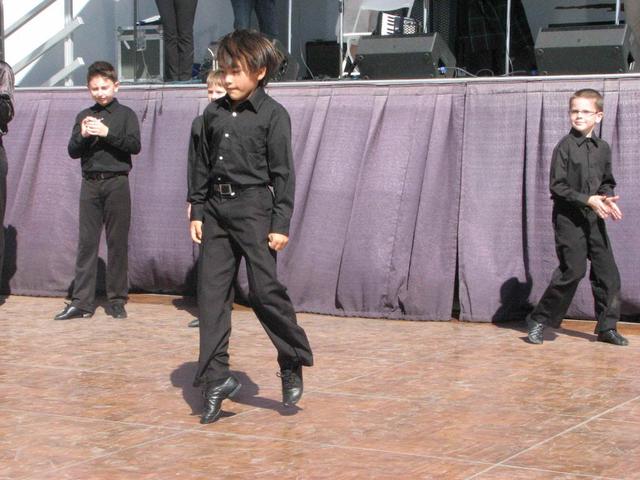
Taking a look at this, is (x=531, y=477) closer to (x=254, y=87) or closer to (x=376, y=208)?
(x=254, y=87)

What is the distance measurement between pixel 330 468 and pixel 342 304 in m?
4.28

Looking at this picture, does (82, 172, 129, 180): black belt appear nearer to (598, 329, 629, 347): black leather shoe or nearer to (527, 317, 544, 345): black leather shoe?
(527, 317, 544, 345): black leather shoe

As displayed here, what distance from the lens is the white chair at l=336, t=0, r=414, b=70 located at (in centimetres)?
1062

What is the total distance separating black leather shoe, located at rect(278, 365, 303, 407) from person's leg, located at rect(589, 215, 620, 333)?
270 centimetres

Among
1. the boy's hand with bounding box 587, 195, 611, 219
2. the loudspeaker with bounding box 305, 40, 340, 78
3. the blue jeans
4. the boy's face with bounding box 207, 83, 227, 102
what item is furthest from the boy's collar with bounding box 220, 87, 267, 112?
the loudspeaker with bounding box 305, 40, 340, 78

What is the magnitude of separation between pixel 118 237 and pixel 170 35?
265cm

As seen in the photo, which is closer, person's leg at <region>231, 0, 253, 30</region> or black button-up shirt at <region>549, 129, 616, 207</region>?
black button-up shirt at <region>549, 129, 616, 207</region>

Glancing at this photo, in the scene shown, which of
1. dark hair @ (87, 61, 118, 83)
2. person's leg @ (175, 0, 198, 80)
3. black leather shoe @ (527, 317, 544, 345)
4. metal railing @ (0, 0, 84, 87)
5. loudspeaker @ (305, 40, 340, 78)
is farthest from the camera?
loudspeaker @ (305, 40, 340, 78)

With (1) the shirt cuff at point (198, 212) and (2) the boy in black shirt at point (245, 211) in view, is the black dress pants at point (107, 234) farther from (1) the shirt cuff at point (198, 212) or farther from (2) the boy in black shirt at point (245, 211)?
(2) the boy in black shirt at point (245, 211)

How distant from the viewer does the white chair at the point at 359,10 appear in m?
10.6

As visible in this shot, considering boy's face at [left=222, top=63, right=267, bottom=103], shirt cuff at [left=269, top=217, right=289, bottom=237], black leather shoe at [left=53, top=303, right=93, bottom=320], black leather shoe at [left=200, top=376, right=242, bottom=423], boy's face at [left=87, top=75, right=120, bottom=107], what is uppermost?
boy's face at [left=222, top=63, right=267, bottom=103]

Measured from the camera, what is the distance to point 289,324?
5.47 meters

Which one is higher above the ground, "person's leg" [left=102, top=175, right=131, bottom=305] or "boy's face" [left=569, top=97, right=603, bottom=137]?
"boy's face" [left=569, top=97, right=603, bottom=137]

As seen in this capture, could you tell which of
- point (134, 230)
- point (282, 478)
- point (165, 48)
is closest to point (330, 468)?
point (282, 478)
